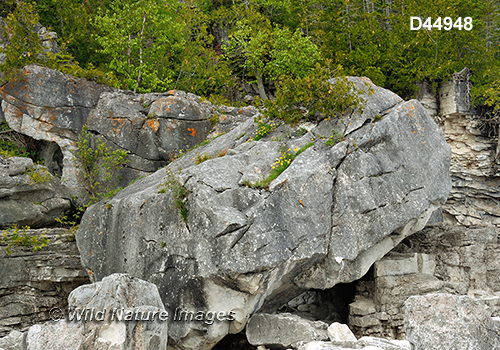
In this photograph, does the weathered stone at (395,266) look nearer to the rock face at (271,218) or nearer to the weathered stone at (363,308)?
the weathered stone at (363,308)

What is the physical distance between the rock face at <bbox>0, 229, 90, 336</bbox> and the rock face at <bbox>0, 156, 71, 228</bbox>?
132 cm

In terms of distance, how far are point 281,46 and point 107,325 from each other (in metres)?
18.9

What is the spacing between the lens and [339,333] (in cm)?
1139

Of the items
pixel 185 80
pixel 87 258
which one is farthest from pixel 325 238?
pixel 185 80

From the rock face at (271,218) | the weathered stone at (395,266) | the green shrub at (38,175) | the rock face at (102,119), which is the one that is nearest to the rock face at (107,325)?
the rock face at (271,218)

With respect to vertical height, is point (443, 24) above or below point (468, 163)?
above

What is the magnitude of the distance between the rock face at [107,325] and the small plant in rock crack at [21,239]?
823 centimetres

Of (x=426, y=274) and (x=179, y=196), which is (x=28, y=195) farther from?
(x=426, y=274)

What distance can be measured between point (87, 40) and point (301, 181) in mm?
17552

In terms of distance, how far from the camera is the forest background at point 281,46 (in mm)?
22125

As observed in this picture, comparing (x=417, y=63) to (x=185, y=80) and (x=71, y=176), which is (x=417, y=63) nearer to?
(x=185, y=80)

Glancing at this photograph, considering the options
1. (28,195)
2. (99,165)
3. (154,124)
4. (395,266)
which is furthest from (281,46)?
(28,195)

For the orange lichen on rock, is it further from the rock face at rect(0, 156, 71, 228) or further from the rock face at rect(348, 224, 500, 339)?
the rock face at rect(348, 224, 500, 339)

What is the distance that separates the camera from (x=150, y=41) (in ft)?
76.3
